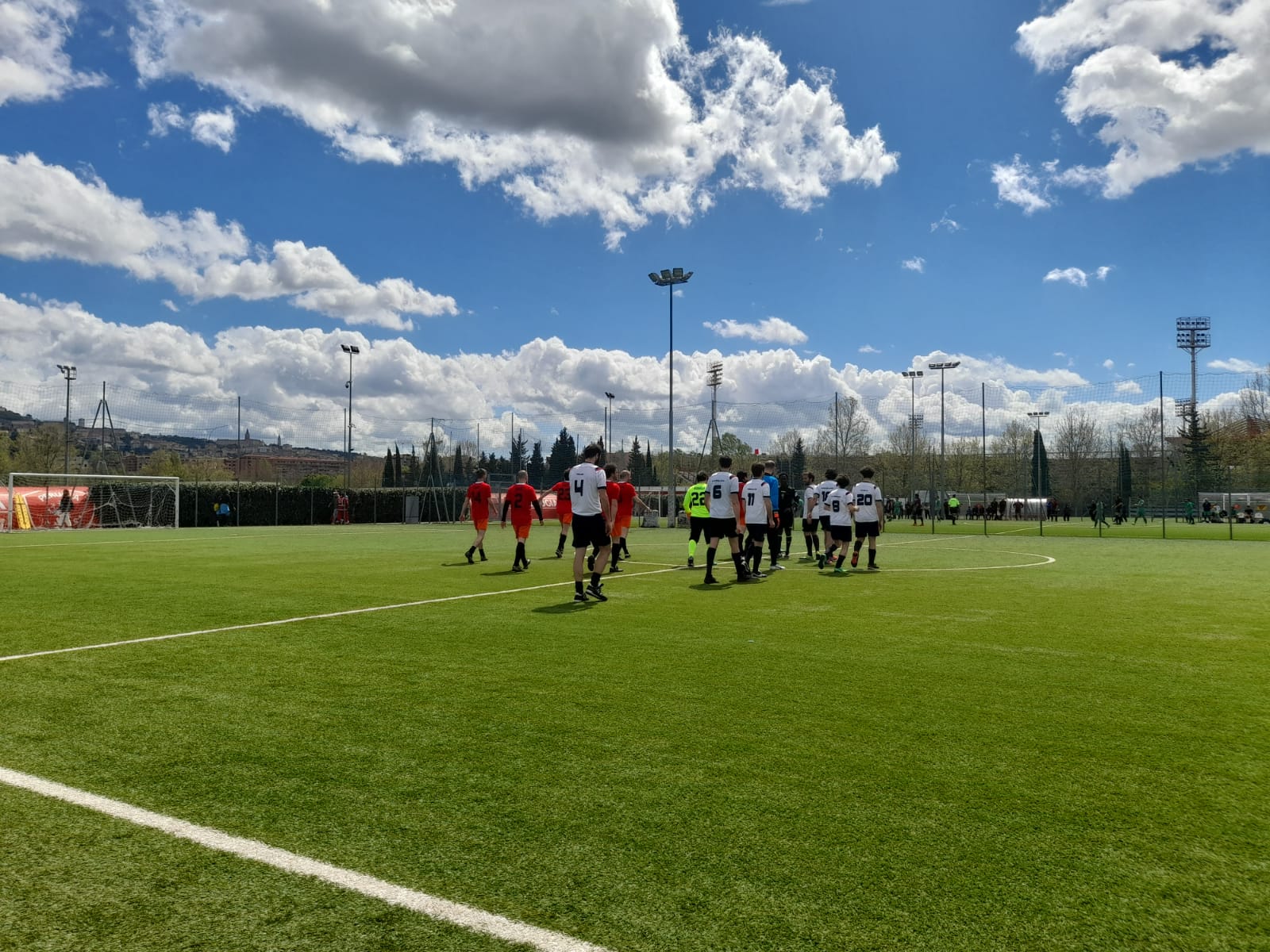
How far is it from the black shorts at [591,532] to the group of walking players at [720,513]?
0.01 meters

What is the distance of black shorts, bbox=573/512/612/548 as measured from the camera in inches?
436

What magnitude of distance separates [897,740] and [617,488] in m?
10.8

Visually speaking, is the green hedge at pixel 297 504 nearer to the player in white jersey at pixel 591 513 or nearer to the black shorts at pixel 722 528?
the black shorts at pixel 722 528

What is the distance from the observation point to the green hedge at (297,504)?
1850 inches

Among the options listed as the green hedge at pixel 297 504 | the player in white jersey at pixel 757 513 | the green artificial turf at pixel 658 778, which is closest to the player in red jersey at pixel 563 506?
the player in white jersey at pixel 757 513

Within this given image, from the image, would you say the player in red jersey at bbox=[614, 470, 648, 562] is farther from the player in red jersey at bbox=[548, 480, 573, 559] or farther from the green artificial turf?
the green artificial turf

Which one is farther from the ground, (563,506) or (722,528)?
(563,506)

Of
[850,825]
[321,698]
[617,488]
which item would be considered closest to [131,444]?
[617,488]

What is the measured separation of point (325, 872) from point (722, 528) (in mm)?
10508

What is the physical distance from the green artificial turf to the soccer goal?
124 feet

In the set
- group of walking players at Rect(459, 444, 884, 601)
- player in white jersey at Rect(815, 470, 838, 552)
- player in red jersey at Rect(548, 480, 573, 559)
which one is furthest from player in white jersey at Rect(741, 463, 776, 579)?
player in red jersey at Rect(548, 480, 573, 559)

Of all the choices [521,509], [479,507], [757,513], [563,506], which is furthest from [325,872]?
[563,506]

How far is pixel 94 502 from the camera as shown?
42531 mm

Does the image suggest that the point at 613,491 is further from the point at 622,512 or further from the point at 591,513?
the point at 591,513
